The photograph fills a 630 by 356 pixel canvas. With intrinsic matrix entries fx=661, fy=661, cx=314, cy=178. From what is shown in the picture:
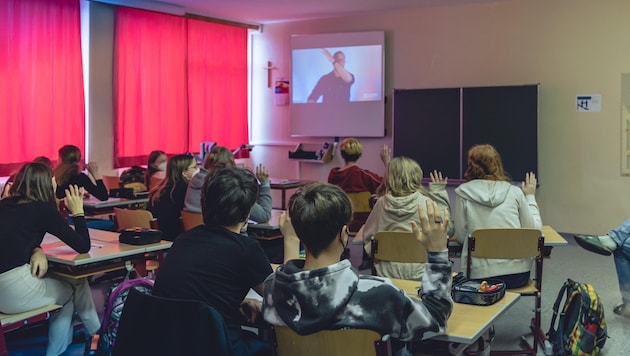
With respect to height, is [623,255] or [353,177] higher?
[353,177]

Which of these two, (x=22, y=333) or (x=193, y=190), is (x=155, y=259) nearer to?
(x=193, y=190)

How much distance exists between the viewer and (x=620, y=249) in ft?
14.5

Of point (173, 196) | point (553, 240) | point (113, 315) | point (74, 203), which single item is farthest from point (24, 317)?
point (553, 240)

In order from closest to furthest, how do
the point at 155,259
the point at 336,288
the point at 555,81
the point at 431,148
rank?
the point at 336,288 < the point at 155,259 < the point at 555,81 < the point at 431,148

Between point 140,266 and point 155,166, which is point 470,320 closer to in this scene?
point 140,266

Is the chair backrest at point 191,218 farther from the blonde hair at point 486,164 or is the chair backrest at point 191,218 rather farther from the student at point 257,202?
the blonde hair at point 486,164

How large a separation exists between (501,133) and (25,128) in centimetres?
530

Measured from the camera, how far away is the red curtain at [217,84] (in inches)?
350

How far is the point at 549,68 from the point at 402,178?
4585 millimetres

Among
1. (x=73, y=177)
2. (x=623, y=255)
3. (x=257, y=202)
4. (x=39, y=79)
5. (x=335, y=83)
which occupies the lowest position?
(x=623, y=255)

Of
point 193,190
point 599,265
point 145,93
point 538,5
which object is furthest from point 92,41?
point 599,265

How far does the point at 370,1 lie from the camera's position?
7934 millimetres

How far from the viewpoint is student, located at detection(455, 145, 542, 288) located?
370 cm

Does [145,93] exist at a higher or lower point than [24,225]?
higher
